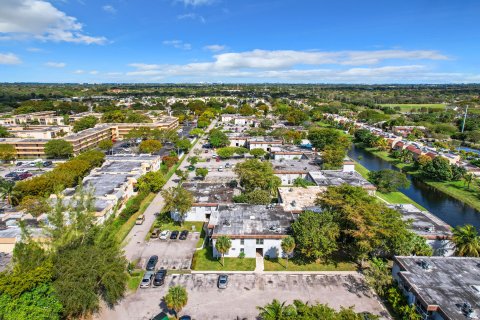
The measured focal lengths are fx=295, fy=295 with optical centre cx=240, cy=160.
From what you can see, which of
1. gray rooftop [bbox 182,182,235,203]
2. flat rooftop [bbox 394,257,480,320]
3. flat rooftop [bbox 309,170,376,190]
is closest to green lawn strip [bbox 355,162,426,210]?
flat rooftop [bbox 309,170,376,190]

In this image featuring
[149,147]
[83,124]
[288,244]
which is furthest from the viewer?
[83,124]

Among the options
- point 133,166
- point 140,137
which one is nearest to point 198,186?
point 133,166

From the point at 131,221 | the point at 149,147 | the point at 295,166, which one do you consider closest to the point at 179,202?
the point at 131,221

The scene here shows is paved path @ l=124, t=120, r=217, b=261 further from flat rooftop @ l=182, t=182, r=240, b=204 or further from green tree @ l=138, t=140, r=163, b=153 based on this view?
green tree @ l=138, t=140, r=163, b=153

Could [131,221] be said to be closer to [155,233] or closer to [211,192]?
[155,233]

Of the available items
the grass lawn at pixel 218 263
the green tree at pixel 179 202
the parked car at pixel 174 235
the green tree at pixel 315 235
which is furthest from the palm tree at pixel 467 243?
the parked car at pixel 174 235

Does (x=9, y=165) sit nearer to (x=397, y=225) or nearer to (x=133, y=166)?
(x=133, y=166)

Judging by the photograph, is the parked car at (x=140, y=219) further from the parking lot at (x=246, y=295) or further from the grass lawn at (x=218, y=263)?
the parking lot at (x=246, y=295)
